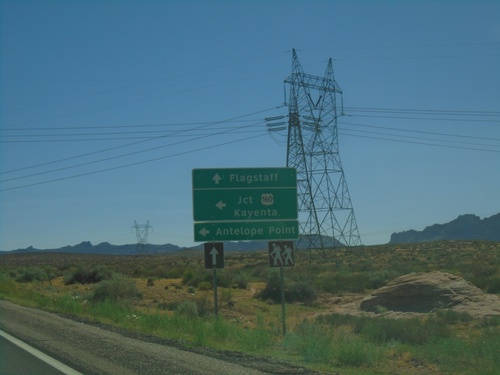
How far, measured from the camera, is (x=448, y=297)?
32.7 meters

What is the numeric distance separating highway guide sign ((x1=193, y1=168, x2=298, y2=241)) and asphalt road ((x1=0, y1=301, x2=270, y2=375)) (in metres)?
5.13

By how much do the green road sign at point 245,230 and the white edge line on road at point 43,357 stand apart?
7.06m

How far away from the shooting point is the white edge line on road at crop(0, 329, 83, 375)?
42.6ft

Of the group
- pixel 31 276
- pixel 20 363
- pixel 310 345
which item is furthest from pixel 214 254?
pixel 31 276

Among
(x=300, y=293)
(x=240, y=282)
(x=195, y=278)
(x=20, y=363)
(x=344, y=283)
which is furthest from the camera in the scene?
(x=195, y=278)

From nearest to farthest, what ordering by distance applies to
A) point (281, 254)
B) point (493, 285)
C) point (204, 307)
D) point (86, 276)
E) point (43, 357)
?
point (43, 357), point (281, 254), point (204, 307), point (493, 285), point (86, 276)

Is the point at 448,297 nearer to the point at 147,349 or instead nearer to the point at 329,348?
the point at 329,348

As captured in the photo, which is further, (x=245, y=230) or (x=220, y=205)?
(x=220, y=205)

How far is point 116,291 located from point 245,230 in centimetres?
1850

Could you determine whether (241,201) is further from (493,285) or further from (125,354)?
(493,285)

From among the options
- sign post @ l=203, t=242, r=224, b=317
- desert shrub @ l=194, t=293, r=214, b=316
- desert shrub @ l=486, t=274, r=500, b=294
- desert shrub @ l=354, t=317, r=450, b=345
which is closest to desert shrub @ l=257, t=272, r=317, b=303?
desert shrub @ l=194, t=293, r=214, b=316

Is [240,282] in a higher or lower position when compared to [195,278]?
lower

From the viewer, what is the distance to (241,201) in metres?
22.9

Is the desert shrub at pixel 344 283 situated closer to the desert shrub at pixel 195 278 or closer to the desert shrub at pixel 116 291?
Answer: the desert shrub at pixel 195 278
